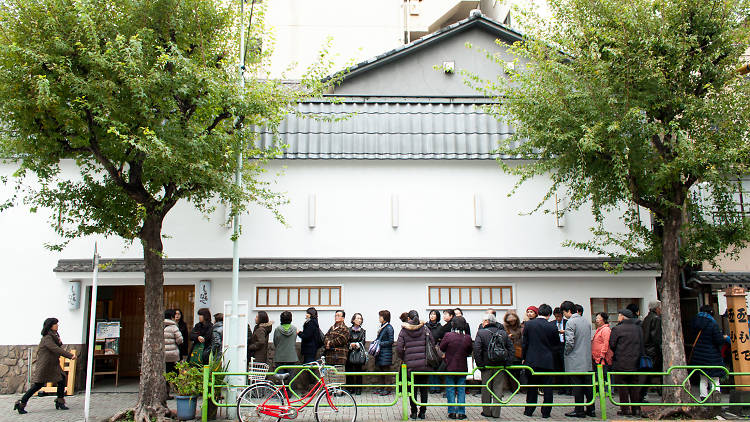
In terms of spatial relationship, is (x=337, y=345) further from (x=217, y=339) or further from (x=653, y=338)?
(x=653, y=338)

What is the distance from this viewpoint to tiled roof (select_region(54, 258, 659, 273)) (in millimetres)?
13938

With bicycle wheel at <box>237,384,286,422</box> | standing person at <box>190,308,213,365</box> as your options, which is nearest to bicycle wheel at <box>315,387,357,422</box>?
bicycle wheel at <box>237,384,286,422</box>

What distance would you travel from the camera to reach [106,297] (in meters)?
16.1

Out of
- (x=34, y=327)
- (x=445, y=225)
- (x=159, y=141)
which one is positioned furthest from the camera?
(x=445, y=225)

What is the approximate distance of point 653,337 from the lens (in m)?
11.6

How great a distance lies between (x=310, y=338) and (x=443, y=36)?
38.6ft

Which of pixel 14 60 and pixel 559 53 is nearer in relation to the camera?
pixel 14 60

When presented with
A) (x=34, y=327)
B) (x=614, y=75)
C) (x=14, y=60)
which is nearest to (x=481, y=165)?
(x=614, y=75)

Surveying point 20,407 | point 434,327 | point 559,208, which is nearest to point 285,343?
point 434,327

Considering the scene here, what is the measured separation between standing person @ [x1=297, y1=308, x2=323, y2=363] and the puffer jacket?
9.29ft

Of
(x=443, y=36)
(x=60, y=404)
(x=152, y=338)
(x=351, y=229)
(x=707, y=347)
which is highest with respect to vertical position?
(x=443, y=36)

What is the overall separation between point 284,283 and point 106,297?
5586 millimetres

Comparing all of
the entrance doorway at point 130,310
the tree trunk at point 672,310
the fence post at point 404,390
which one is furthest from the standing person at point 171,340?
the tree trunk at point 672,310

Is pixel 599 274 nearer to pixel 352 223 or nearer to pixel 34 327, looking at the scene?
pixel 352 223
